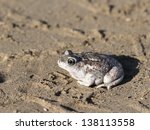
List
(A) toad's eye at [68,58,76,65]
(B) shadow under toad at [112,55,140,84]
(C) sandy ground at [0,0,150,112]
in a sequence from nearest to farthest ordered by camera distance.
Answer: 1. (C) sandy ground at [0,0,150,112]
2. (A) toad's eye at [68,58,76,65]
3. (B) shadow under toad at [112,55,140,84]

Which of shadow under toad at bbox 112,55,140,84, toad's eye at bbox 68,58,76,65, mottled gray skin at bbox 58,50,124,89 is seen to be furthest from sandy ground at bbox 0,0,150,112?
toad's eye at bbox 68,58,76,65

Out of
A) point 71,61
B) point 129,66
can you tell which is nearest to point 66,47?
point 129,66

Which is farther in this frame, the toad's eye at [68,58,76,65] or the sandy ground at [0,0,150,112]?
the toad's eye at [68,58,76,65]

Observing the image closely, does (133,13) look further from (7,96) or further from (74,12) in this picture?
(7,96)

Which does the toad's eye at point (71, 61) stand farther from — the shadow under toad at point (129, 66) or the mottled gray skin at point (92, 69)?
the shadow under toad at point (129, 66)

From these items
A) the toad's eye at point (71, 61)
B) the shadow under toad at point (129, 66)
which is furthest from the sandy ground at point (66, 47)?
the toad's eye at point (71, 61)

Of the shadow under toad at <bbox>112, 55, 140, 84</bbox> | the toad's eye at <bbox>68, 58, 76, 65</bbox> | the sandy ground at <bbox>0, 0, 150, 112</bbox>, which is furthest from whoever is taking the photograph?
the shadow under toad at <bbox>112, 55, 140, 84</bbox>

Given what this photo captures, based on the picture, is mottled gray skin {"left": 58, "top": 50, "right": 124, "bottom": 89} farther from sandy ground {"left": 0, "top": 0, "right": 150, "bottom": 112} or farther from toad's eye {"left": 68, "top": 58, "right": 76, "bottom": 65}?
sandy ground {"left": 0, "top": 0, "right": 150, "bottom": 112}

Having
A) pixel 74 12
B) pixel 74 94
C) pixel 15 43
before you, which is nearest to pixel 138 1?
pixel 74 12
